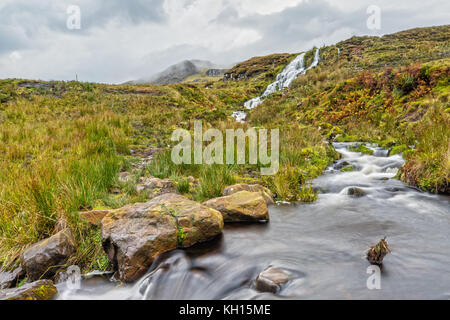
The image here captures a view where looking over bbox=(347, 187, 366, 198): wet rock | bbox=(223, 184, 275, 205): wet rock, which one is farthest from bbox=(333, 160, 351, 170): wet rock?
bbox=(223, 184, 275, 205): wet rock

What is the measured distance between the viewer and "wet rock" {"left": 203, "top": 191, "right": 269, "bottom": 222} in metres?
3.87

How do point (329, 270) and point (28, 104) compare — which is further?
point (28, 104)

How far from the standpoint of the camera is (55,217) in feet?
10.7

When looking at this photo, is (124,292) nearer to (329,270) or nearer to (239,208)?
(239,208)

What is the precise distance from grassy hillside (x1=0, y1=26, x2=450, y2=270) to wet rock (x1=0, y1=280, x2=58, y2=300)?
491mm

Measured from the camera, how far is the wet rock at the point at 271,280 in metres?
2.42

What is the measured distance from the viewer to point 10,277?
267cm

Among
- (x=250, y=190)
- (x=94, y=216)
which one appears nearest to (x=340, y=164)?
A: (x=250, y=190)

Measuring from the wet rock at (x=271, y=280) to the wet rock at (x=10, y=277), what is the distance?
2530mm

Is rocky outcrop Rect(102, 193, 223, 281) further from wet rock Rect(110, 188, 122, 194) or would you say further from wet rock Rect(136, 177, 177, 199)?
wet rock Rect(110, 188, 122, 194)
